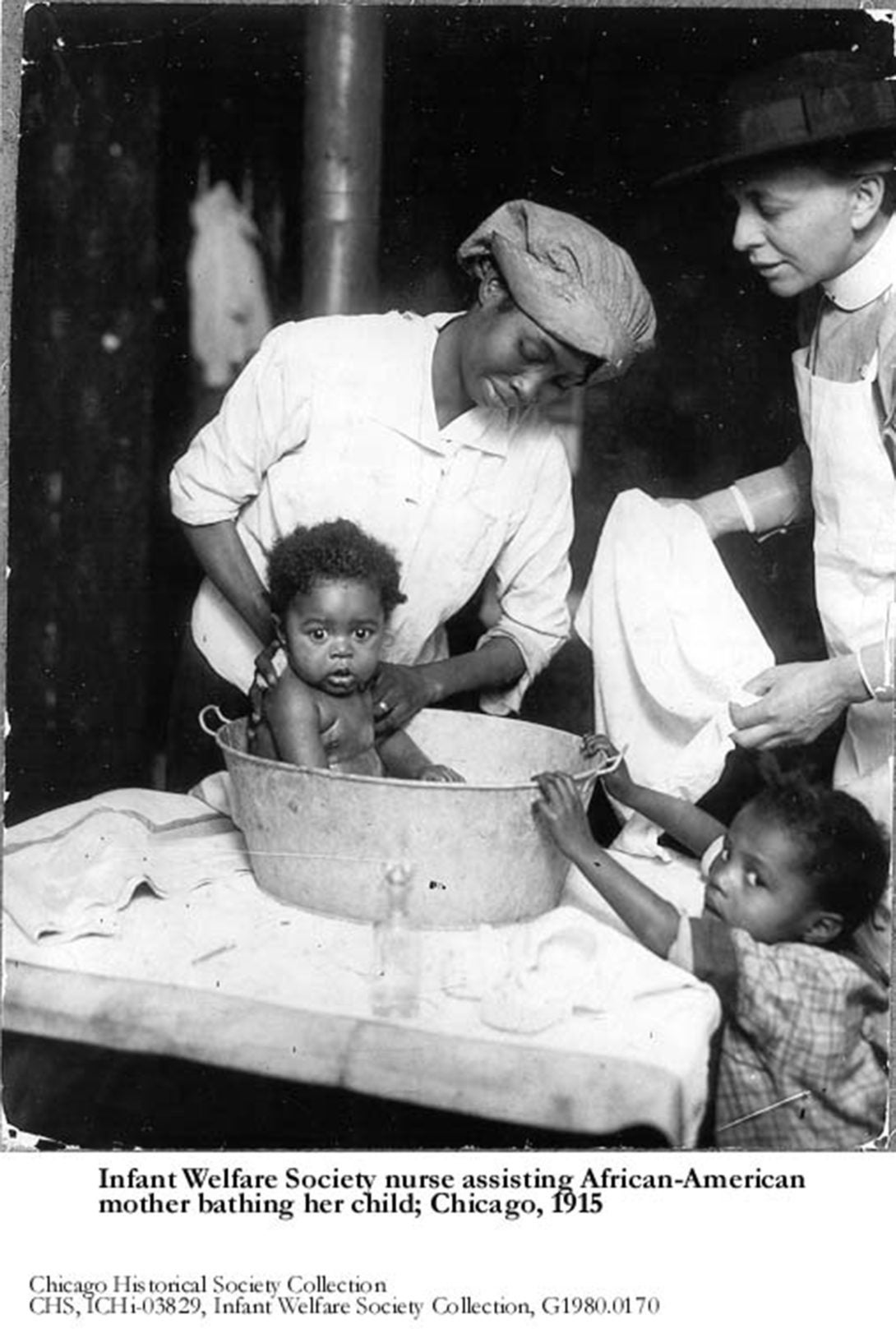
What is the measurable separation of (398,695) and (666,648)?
294mm

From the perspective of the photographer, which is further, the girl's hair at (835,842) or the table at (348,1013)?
the girl's hair at (835,842)

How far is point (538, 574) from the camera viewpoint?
5.03 feet

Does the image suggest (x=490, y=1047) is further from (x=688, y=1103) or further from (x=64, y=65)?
(x=64, y=65)

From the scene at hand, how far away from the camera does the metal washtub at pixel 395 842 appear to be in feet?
4.11

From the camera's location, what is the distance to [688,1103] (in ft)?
3.95

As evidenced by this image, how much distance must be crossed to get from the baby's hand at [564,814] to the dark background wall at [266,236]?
0.33 metres

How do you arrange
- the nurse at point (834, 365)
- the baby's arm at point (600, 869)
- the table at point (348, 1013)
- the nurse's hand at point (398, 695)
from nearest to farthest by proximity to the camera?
1. the table at point (348, 1013)
2. the baby's arm at point (600, 869)
3. the nurse at point (834, 365)
4. the nurse's hand at point (398, 695)

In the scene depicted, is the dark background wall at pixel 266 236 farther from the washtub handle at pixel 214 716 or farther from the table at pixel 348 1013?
the table at pixel 348 1013

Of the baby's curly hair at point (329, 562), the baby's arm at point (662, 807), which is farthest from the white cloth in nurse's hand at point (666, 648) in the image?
the baby's curly hair at point (329, 562)

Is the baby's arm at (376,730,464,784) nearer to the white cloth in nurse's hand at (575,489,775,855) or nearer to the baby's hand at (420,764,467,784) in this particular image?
the baby's hand at (420,764,467,784)

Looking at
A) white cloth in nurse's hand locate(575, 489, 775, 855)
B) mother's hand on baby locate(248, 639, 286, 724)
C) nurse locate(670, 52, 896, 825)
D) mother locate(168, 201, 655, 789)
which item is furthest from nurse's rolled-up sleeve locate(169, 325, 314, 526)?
nurse locate(670, 52, 896, 825)

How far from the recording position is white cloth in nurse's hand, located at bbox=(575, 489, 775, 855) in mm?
1484

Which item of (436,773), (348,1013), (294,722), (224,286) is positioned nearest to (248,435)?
(224,286)
